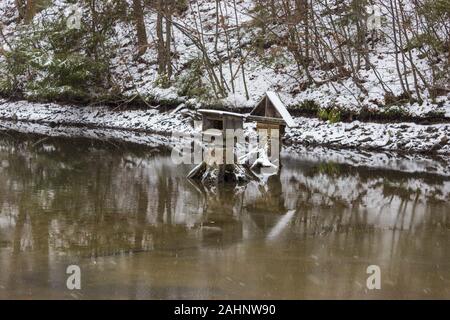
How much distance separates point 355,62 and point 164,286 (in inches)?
818

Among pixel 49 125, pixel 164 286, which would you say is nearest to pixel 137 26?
pixel 49 125

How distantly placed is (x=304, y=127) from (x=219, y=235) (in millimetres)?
14745

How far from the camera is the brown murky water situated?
6.43 meters

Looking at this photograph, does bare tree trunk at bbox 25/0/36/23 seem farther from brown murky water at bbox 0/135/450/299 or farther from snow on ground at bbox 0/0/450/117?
brown murky water at bbox 0/135/450/299

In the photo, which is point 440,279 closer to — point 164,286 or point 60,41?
point 164,286

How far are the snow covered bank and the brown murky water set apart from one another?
3.58m

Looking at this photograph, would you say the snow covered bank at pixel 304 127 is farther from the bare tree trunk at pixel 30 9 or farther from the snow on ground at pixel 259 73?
the bare tree trunk at pixel 30 9

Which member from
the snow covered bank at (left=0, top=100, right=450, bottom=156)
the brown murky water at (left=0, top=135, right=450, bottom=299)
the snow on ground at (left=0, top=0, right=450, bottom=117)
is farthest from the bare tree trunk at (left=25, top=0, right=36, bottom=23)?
the brown murky water at (left=0, top=135, right=450, bottom=299)

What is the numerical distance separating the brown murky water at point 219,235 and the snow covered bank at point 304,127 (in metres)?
3.58

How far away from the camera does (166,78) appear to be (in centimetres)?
2842

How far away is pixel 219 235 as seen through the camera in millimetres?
8711

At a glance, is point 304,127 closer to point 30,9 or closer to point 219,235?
point 219,235

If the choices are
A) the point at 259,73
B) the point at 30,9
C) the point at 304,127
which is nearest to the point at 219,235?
the point at 304,127

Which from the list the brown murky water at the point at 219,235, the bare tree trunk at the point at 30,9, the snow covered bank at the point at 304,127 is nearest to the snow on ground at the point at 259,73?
the bare tree trunk at the point at 30,9
